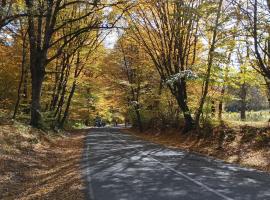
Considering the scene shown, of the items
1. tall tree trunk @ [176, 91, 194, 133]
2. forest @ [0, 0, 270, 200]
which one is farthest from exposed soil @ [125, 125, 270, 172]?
tall tree trunk @ [176, 91, 194, 133]

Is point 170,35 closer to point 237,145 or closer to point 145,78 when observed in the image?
point 237,145

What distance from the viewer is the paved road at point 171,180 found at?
28.8 ft

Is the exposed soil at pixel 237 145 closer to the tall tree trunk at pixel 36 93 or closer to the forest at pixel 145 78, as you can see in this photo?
the forest at pixel 145 78

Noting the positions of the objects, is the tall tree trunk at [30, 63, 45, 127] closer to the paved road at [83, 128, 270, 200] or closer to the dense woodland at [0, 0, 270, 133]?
the dense woodland at [0, 0, 270, 133]

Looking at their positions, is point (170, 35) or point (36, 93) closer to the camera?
point (36, 93)

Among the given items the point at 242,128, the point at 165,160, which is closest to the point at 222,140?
the point at 242,128

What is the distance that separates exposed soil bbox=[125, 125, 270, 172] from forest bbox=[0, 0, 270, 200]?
56 millimetres

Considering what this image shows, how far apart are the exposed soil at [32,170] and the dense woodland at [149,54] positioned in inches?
187

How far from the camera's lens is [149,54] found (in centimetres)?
3000

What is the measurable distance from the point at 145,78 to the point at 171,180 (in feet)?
105

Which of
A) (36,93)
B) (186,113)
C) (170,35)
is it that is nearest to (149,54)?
(170,35)

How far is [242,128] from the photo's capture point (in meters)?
20.6

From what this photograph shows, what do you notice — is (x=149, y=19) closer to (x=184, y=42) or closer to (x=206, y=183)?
(x=184, y=42)

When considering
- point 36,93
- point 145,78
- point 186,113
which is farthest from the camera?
point 145,78
